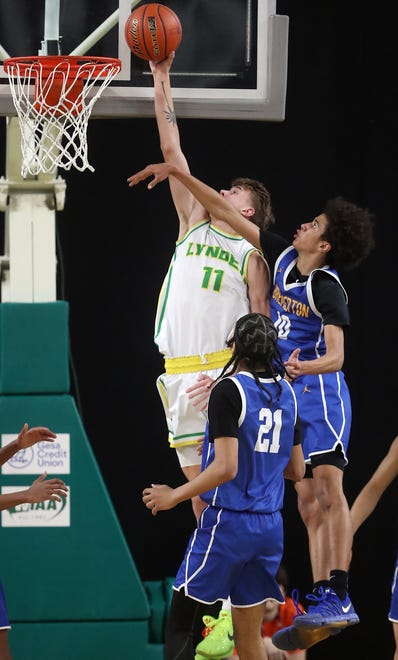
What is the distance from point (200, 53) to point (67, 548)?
9.04ft

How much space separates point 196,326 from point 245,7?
1.61 m

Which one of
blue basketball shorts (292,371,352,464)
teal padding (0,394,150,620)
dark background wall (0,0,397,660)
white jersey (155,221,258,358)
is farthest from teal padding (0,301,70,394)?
blue basketball shorts (292,371,352,464)

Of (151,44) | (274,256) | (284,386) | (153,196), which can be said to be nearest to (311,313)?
(274,256)

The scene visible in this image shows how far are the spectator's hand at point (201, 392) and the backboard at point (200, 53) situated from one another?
4.26 feet

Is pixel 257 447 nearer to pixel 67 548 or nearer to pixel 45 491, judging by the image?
pixel 45 491

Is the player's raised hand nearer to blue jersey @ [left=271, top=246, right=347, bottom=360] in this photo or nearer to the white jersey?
the white jersey

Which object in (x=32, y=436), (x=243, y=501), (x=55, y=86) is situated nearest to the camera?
(x=243, y=501)

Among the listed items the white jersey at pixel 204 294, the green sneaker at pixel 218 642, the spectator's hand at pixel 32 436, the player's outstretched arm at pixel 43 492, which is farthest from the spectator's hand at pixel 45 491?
the green sneaker at pixel 218 642

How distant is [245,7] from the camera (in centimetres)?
648

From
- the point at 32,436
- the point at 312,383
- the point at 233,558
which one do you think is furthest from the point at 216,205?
the point at 233,558

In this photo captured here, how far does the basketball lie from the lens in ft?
20.1

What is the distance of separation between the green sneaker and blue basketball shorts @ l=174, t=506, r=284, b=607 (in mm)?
1558

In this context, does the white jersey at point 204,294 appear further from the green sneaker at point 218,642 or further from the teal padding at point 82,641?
the teal padding at point 82,641

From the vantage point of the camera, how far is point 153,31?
242 inches
